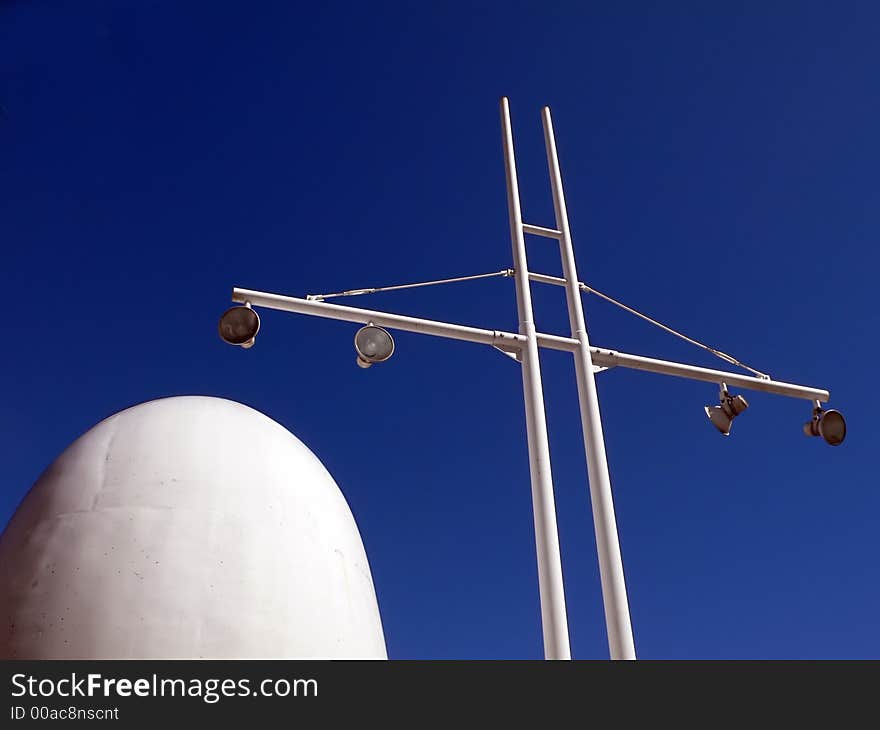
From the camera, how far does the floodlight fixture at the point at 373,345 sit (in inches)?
301

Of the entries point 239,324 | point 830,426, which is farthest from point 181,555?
point 830,426

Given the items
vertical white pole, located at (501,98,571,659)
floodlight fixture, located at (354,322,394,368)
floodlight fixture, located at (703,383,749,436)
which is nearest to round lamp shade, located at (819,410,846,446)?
floodlight fixture, located at (703,383,749,436)

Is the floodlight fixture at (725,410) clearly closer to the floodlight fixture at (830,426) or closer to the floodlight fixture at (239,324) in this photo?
the floodlight fixture at (830,426)

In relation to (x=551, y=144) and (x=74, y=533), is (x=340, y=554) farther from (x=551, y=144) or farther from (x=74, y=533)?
(x=551, y=144)

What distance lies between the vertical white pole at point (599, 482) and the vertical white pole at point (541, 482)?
0.52 m

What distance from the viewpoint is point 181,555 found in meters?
5.09

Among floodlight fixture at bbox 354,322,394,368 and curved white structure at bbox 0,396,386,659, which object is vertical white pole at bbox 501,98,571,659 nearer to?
floodlight fixture at bbox 354,322,394,368

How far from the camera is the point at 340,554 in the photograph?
580cm

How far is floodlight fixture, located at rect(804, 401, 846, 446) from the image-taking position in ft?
28.8

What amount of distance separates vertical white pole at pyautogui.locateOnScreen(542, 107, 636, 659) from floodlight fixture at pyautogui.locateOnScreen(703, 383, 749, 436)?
5.55 ft

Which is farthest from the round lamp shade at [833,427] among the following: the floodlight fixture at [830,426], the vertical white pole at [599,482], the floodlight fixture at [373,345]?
the floodlight fixture at [373,345]

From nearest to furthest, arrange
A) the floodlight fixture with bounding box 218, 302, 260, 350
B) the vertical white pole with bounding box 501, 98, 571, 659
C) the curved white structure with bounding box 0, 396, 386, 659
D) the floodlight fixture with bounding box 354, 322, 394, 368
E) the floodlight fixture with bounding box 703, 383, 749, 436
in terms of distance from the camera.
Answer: the curved white structure with bounding box 0, 396, 386, 659 → the vertical white pole with bounding box 501, 98, 571, 659 → the floodlight fixture with bounding box 218, 302, 260, 350 → the floodlight fixture with bounding box 354, 322, 394, 368 → the floodlight fixture with bounding box 703, 383, 749, 436
